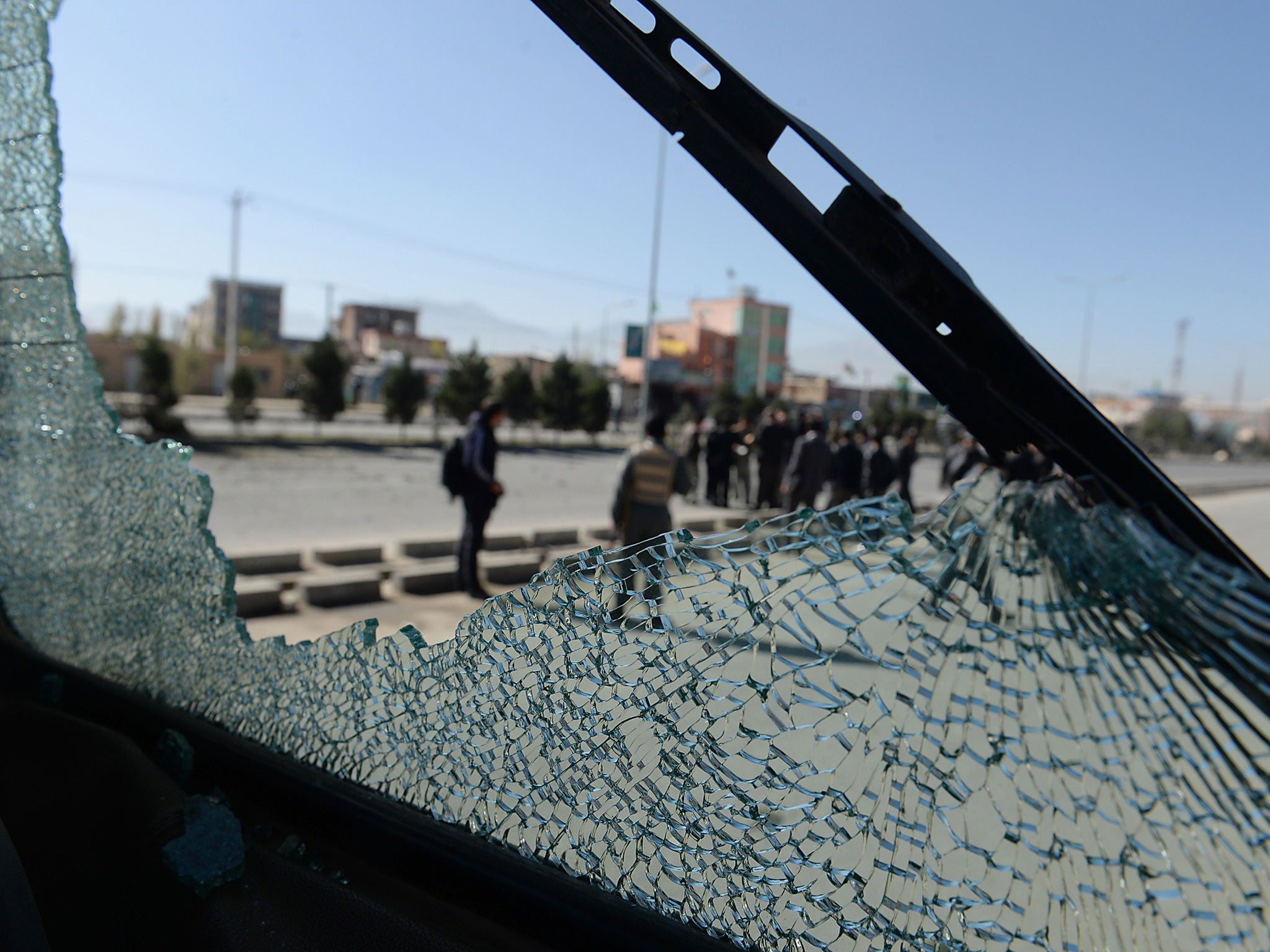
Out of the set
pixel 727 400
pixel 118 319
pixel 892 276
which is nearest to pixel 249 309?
pixel 118 319

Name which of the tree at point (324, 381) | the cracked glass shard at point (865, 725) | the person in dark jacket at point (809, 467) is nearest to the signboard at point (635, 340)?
the tree at point (324, 381)

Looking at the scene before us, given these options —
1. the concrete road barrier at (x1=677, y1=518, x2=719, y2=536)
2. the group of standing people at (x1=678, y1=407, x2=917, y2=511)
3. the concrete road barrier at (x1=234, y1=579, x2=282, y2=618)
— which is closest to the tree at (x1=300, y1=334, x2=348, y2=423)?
the group of standing people at (x1=678, y1=407, x2=917, y2=511)

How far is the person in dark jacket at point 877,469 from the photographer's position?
1384 centimetres

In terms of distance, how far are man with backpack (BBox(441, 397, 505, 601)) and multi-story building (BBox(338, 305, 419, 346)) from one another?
339ft

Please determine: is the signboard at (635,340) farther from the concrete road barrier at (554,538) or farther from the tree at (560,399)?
the concrete road barrier at (554,538)

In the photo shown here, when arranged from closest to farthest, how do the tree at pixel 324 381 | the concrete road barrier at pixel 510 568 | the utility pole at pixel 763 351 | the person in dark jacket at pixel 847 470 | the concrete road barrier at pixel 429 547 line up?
the concrete road barrier at pixel 510 568 → the concrete road barrier at pixel 429 547 → the person in dark jacket at pixel 847 470 → the tree at pixel 324 381 → the utility pole at pixel 763 351

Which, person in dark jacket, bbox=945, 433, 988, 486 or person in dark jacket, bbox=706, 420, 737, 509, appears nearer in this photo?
person in dark jacket, bbox=945, 433, 988, 486

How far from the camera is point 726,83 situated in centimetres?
147

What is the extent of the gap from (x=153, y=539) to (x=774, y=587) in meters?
1.62

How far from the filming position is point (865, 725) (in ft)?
4.41

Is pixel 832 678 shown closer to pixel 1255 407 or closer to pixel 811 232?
pixel 811 232

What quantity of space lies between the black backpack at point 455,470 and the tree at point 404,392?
66.7ft

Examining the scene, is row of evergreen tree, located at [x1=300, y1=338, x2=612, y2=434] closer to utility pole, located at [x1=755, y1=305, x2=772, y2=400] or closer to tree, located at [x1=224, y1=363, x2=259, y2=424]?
tree, located at [x1=224, y1=363, x2=259, y2=424]

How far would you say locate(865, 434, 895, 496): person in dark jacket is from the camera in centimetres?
1384
